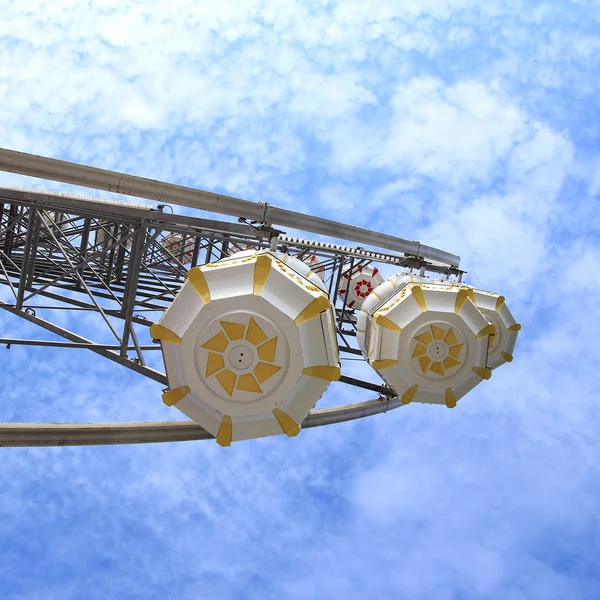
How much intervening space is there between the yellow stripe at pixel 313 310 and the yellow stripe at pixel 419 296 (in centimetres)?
496

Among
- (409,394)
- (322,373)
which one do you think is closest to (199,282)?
(322,373)

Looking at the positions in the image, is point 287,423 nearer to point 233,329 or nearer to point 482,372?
point 233,329

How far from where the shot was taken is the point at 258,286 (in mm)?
9930

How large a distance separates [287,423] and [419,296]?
5.74 m

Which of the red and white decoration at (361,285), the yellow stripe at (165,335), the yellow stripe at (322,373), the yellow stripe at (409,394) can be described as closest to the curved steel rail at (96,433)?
the yellow stripe at (165,335)

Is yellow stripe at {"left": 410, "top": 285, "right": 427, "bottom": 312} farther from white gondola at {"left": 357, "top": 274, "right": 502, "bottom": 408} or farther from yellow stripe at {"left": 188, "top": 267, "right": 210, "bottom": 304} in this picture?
yellow stripe at {"left": 188, "top": 267, "right": 210, "bottom": 304}

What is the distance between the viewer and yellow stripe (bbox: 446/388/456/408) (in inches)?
585

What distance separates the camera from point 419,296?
1445 cm

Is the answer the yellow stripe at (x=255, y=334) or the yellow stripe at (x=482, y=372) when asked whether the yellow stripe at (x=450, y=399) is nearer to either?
the yellow stripe at (x=482, y=372)

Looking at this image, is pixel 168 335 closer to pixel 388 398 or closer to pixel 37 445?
pixel 37 445

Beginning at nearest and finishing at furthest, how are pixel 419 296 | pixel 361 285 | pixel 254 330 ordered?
pixel 254 330, pixel 419 296, pixel 361 285

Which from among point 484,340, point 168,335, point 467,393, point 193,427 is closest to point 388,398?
point 467,393

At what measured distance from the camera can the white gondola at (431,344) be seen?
46.8ft

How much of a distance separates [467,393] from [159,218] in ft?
29.7
